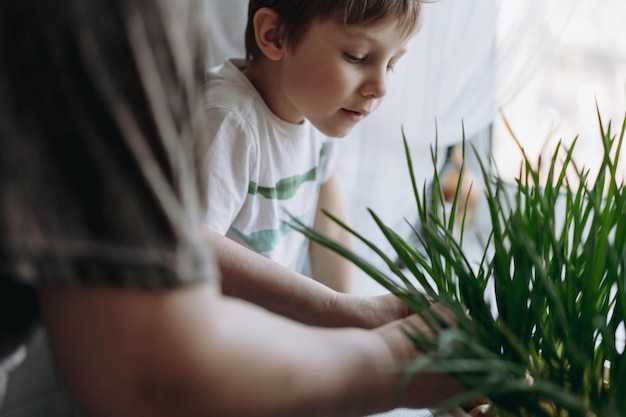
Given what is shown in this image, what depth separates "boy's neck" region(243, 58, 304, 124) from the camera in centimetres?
112

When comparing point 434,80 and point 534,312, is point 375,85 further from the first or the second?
point 534,312

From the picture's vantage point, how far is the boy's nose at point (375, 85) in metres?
1.02

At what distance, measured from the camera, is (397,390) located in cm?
48

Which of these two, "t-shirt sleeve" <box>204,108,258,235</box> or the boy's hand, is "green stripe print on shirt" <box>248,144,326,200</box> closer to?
"t-shirt sleeve" <box>204,108,258,235</box>

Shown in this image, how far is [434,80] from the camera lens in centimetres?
136

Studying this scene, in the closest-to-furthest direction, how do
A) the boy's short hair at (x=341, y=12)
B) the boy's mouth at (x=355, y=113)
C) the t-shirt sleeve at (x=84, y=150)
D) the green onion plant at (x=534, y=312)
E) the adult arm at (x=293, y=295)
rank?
1. the t-shirt sleeve at (x=84, y=150)
2. the green onion plant at (x=534, y=312)
3. the adult arm at (x=293, y=295)
4. the boy's short hair at (x=341, y=12)
5. the boy's mouth at (x=355, y=113)

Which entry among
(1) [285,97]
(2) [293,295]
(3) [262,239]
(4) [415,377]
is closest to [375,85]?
(1) [285,97]

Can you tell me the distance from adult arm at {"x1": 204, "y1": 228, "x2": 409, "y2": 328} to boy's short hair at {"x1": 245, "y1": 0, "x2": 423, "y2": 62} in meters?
0.37

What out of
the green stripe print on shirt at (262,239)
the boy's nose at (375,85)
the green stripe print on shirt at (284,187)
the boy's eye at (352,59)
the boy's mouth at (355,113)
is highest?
the boy's eye at (352,59)

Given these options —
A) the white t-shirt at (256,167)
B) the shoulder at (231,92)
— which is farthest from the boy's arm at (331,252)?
the shoulder at (231,92)

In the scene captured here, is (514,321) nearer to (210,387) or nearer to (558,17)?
(210,387)

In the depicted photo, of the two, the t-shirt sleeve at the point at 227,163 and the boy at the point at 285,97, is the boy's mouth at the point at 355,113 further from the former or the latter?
the t-shirt sleeve at the point at 227,163

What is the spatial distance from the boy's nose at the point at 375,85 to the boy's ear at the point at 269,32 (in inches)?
5.4

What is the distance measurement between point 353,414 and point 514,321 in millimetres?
182
